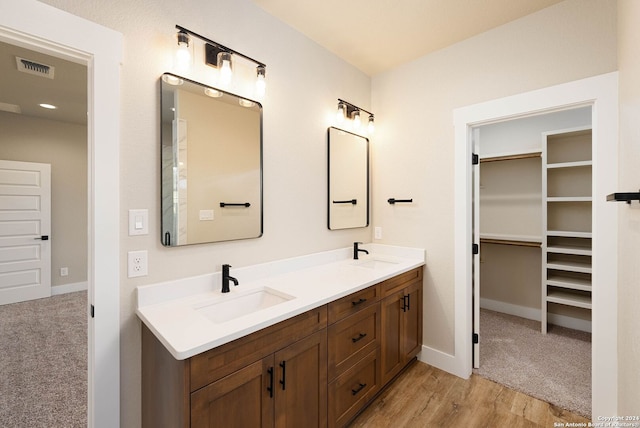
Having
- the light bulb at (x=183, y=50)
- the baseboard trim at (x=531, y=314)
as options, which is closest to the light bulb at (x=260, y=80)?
the light bulb at (x=183, y=50)

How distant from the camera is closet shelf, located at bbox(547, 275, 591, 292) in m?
2.76

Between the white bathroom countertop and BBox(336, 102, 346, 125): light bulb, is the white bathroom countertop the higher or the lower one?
the lower one

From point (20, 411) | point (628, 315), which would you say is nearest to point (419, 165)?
point (628, 315)

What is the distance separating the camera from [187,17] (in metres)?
1.60

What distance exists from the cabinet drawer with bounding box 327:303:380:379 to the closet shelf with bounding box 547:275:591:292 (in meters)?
2.24

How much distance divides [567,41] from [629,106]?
85 cm

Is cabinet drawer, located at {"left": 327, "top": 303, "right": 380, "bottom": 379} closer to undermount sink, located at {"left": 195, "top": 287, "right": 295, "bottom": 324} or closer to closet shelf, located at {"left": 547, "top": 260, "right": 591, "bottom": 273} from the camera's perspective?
undermount sink, located at {"left": 195, "top": 287, "right": 295, "bottom": 324}

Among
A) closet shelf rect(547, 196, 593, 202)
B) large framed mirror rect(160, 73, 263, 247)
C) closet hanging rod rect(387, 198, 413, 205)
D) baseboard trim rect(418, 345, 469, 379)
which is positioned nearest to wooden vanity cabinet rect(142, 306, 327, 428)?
large framed mirror rect(160, 73, 263, 247)

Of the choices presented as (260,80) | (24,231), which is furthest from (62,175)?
(260,80)

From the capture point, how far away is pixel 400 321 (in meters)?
2.21

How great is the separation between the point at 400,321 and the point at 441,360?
2.04ft

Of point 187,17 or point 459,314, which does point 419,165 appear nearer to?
point 459,314

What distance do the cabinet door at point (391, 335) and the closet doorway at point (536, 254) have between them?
722 millimetres

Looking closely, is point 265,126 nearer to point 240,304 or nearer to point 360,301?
point 240,304
